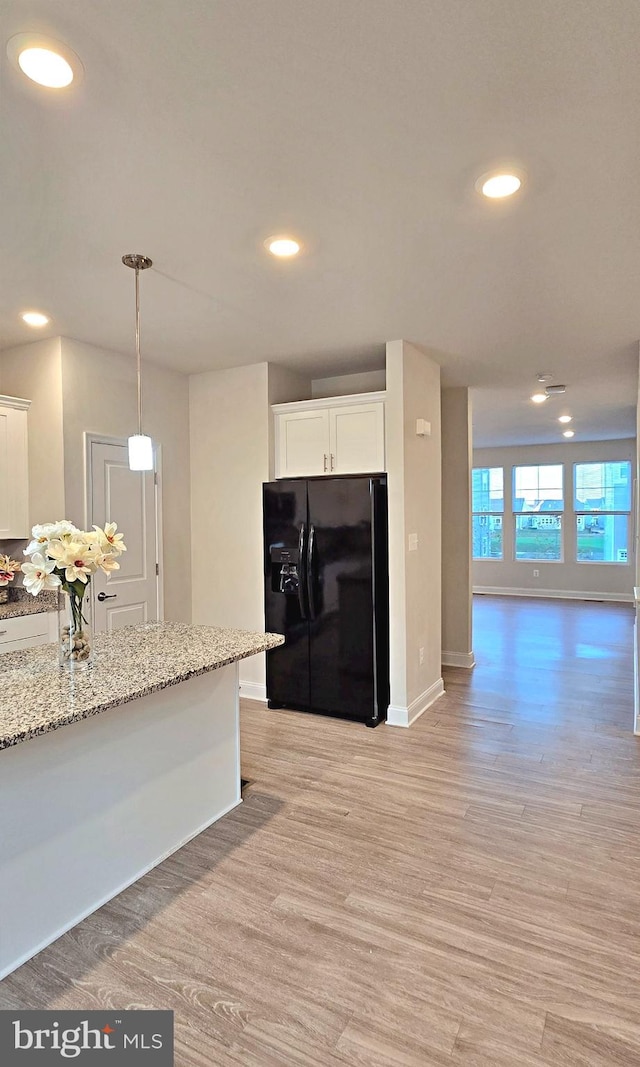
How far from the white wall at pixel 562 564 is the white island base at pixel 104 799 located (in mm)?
8352

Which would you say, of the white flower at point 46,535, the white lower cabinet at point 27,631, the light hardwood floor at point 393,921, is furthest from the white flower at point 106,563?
the white lower cabinet at point 27,631

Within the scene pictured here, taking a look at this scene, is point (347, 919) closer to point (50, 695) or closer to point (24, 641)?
point (50, 695)

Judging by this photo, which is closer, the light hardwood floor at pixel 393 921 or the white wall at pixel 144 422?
the light hardwood floor at pixel 393 921

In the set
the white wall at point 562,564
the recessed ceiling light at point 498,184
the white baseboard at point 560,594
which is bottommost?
the white baseboard at point 560,594

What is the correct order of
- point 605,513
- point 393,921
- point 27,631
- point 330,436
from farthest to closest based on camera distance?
point 605,513
point 330,436
point 27,631
point 393,921

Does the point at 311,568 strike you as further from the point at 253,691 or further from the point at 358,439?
the point at 253,691

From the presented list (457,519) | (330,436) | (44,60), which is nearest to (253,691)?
(330,436)

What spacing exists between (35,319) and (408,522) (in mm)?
2669

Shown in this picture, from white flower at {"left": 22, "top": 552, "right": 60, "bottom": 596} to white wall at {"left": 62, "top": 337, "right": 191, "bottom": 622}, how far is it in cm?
178

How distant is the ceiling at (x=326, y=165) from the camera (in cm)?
138

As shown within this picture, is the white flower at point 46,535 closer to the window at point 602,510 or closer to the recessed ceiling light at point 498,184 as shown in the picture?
the recessed ceiling light at point 498,184

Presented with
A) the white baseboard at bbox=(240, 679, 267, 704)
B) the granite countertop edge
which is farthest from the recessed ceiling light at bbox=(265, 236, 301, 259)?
the white baseboard at bbox=(240, 679, 267, 704)

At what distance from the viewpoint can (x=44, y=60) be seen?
1456mm

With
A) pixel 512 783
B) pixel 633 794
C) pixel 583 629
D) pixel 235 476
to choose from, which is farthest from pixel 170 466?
pixel 583 629
